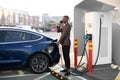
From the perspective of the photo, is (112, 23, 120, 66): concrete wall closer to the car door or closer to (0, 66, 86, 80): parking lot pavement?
(0, 66, 86, 80): parking lot pavement

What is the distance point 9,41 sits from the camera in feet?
25.4

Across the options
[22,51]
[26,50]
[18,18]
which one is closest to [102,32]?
[26,50]

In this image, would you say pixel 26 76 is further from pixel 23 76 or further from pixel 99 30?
pixel 99 30

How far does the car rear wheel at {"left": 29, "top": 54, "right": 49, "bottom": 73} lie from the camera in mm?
8047

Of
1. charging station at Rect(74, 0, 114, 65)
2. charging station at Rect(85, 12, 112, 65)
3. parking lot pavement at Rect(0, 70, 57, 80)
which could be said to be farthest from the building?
charging station at Rect(85, 12, 112, 65)

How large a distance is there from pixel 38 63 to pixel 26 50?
2.03ft

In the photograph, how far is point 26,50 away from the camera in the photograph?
7.89 metres

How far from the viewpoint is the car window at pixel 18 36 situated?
7.79 meters

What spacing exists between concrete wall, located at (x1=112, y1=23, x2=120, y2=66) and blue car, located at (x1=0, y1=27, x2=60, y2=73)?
7.62 feet

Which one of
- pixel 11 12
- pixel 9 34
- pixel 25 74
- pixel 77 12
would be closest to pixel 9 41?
pixel 9 34

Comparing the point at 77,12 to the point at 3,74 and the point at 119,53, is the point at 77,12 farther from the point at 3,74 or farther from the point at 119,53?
the point at 3,74

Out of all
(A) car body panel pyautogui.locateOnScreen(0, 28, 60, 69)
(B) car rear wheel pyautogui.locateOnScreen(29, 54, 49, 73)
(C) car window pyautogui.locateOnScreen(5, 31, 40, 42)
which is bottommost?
(B) car rear wheel pyautogui.locateOnScreen(29, 54, 49, 73)

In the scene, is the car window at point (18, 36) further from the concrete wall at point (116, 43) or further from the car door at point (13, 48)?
the concrete wall at point (116, 43)

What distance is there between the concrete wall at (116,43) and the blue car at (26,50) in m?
2.32
